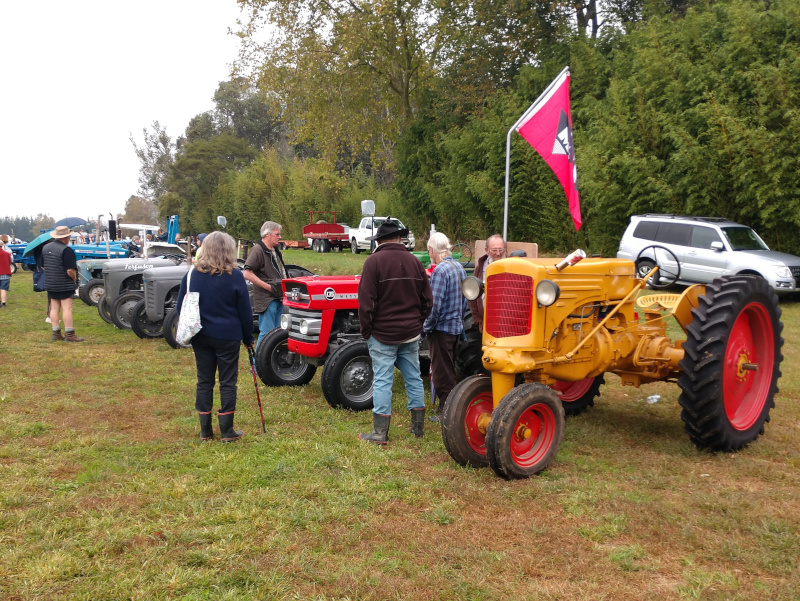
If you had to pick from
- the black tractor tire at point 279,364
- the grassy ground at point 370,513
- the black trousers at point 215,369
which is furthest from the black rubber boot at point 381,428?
the black tractor tire at point 279,364

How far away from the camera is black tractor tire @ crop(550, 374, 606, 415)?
584 cm

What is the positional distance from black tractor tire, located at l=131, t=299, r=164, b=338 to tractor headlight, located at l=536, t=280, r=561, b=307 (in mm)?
7181

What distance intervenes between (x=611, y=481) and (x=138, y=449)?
325 centimetres

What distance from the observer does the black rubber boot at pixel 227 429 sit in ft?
16.9

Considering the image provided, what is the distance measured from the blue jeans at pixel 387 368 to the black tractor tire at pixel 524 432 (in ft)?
3.61

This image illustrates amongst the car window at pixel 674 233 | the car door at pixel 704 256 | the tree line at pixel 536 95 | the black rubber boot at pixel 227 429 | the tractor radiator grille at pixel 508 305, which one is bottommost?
the black rubber boot at pixel 227 429

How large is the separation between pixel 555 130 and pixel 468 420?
4393 mm

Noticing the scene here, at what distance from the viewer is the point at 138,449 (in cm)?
493

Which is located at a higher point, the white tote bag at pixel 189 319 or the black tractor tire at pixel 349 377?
the white tote bag at pixel 189 319

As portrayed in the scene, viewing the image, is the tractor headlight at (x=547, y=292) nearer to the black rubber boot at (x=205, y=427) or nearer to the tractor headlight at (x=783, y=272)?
the black rubber boot at (x=205, y=427)

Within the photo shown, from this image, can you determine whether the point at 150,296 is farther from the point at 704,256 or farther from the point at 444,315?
the point at 704,256

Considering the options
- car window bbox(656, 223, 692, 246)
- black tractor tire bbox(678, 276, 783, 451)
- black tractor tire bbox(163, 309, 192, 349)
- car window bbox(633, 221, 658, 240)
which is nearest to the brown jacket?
black tractor tire bbox(678, 276, 783, 451)

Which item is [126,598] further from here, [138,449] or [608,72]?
[608,72]

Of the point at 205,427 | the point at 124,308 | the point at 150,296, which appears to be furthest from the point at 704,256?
the point at 205,427
